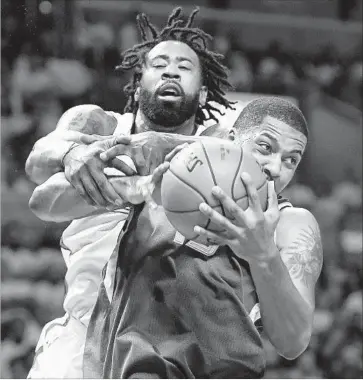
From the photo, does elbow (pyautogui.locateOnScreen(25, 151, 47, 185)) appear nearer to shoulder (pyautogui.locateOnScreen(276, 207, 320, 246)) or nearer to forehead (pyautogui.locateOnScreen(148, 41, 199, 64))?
forehead (pyautogui.locateOnScreen(148, 41, 199, 64))

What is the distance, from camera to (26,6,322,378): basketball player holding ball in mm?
2283

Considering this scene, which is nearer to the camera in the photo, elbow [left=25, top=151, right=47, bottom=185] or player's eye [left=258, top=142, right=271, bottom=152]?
player's eye [left=258, top=142, right=271, bottom=152]

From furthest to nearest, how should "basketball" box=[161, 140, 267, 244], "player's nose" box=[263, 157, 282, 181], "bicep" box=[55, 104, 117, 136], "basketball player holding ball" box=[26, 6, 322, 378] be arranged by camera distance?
1. "bicep" box=[55, 104, 117, 136]
2. "player's nose" box=[263, 157, 282, 181]
3. "basketball player holding ball" box=[26, 6, 322, 378]
4. "basketball" box=[161, 140, 267, 244]

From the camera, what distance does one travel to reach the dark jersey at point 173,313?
2299 mm

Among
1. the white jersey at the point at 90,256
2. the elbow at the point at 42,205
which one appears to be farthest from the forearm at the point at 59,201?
the white jersey at the point at 90,256

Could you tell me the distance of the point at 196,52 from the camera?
285cm

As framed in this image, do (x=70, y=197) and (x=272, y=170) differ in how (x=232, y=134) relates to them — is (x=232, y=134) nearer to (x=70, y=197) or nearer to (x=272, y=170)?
(x=272, y=170)

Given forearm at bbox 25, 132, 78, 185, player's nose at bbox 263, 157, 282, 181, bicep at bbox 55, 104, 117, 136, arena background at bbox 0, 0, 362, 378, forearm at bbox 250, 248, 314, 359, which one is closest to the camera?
forearm at bbox 250, 248, 314, 359

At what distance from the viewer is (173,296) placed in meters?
2.35

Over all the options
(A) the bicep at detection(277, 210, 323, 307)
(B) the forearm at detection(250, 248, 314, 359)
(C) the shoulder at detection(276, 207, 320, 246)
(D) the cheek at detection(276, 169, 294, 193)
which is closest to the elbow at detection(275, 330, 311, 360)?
(B) the forearm at detection(250, 248, 314, 359)

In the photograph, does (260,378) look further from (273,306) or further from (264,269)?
(264,269)

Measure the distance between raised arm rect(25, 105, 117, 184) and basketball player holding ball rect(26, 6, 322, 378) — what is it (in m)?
0.28

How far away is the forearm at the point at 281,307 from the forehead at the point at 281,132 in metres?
0.44

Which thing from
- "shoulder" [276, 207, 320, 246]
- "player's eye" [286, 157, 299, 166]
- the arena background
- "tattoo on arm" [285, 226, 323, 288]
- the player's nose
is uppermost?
the player's nose
